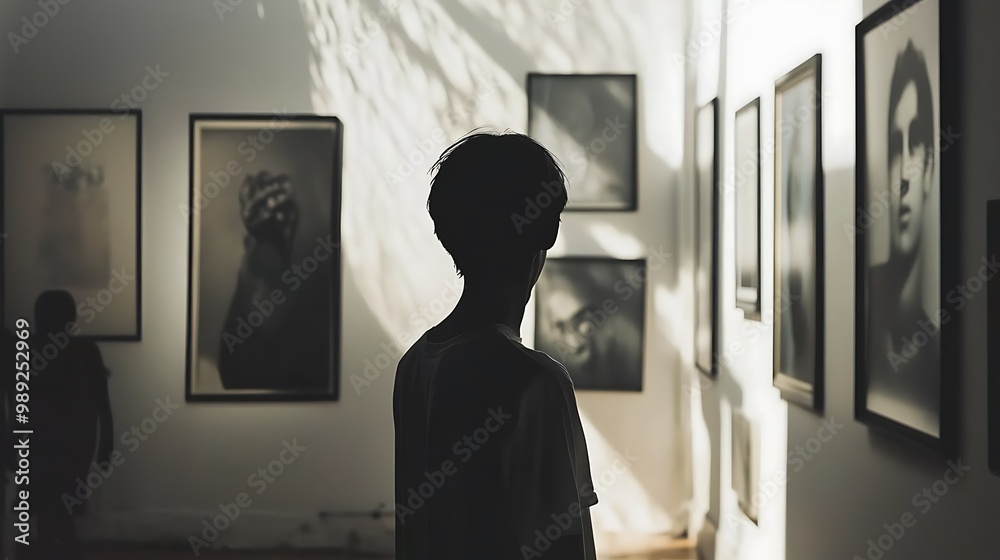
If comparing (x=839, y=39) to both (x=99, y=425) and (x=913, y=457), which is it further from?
(x=99, y=425)

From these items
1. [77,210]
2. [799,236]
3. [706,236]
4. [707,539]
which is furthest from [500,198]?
[77,210]

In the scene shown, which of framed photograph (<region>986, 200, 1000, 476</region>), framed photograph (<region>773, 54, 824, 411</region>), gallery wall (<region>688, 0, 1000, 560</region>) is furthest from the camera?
framed photograph (<region>773, 54, 824, 411</region>)

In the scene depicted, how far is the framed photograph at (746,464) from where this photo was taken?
9.66 feet

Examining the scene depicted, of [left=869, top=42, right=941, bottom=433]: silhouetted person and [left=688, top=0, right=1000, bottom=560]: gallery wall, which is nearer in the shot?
[left=688, top=0, right=1000, bottom=560]: gallery wall

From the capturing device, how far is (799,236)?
249 cm

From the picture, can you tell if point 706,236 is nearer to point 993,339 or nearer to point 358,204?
point 358,204

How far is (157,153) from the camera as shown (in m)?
A: 4.18

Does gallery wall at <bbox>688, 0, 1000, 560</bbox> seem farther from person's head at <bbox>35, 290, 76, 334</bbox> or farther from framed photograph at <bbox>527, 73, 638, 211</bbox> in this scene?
person's head at <bbox>35, 290, 76, 334</bbox>

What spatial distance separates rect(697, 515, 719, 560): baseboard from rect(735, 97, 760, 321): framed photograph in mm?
1104

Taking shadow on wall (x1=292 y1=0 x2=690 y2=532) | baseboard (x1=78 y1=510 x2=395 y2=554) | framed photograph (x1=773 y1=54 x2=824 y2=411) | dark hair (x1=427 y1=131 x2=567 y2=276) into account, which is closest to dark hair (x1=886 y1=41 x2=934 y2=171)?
framed photograph (x1=773 y1=54 x2=824 y2=411)

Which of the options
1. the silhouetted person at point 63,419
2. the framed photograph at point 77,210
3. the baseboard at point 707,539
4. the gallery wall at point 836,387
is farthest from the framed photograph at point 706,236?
the silhouetted person at point 63,419

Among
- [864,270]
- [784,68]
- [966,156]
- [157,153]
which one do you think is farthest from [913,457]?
[157,153]

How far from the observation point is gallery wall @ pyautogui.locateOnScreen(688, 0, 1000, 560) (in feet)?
4.99

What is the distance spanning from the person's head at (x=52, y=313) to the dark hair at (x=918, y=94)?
→ 12.4 ft
